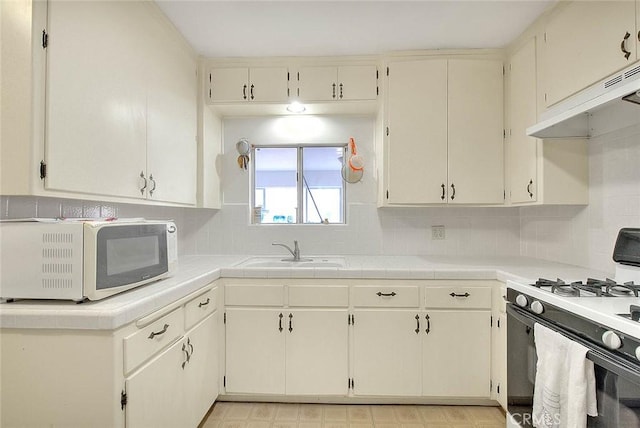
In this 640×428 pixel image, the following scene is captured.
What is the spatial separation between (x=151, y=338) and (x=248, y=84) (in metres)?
1.83

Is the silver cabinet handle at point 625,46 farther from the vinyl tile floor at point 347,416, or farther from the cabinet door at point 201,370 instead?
the cabinet door at point 201,370

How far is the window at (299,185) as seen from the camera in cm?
271

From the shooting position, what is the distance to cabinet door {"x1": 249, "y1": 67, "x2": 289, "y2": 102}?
232cm

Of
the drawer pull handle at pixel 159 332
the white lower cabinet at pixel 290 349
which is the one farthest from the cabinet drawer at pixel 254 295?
the drawer pull handle at pixel 159 332

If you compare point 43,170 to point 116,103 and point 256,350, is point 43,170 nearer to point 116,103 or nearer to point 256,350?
point 116,103

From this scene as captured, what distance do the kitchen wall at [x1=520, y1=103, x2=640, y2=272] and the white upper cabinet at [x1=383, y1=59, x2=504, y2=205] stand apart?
0.45 metres

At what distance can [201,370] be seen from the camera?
68.3 inches

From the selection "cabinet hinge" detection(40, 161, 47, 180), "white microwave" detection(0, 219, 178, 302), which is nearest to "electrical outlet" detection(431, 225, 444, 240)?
"white microwave" detection(0, 219, 178, 302)

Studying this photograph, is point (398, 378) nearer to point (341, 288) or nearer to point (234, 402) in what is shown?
point (341, 288)

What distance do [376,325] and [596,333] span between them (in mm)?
1112

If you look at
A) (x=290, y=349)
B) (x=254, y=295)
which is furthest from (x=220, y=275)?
(x=290, y=349)

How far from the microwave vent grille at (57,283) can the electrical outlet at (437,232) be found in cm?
235

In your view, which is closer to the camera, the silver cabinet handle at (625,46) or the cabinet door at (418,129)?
the silver cabinet handle at (625,46)

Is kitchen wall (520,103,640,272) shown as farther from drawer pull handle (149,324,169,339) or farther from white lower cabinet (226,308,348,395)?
drawer pull handle (149,324,169,339)
